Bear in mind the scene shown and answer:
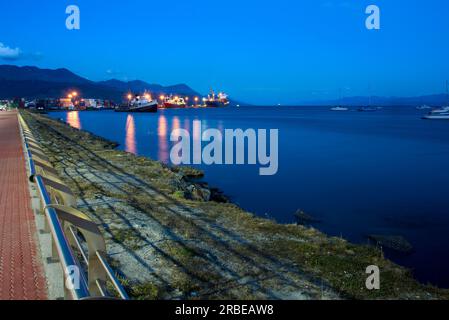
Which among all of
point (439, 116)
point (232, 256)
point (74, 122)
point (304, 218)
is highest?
point (439, 116)

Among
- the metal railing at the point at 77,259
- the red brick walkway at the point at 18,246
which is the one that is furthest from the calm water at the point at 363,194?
the red brick walkway at the point at 18,246

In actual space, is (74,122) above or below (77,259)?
above

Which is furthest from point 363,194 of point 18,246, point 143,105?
point 143,105

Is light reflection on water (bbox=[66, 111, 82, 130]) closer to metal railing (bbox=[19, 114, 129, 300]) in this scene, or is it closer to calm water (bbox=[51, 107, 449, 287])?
calm water (bbox=[51, 107, 449, 287])

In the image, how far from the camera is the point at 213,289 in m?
6.63

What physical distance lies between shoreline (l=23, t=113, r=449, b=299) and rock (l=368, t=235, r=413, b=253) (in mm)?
3497

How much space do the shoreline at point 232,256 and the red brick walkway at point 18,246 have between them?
4.98 ft

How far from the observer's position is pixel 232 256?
817cm

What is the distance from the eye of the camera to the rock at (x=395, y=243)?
12719 mm

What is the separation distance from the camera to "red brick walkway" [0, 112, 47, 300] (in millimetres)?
5191

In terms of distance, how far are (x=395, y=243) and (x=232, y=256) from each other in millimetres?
7347

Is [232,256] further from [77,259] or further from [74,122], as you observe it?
[74,122]
